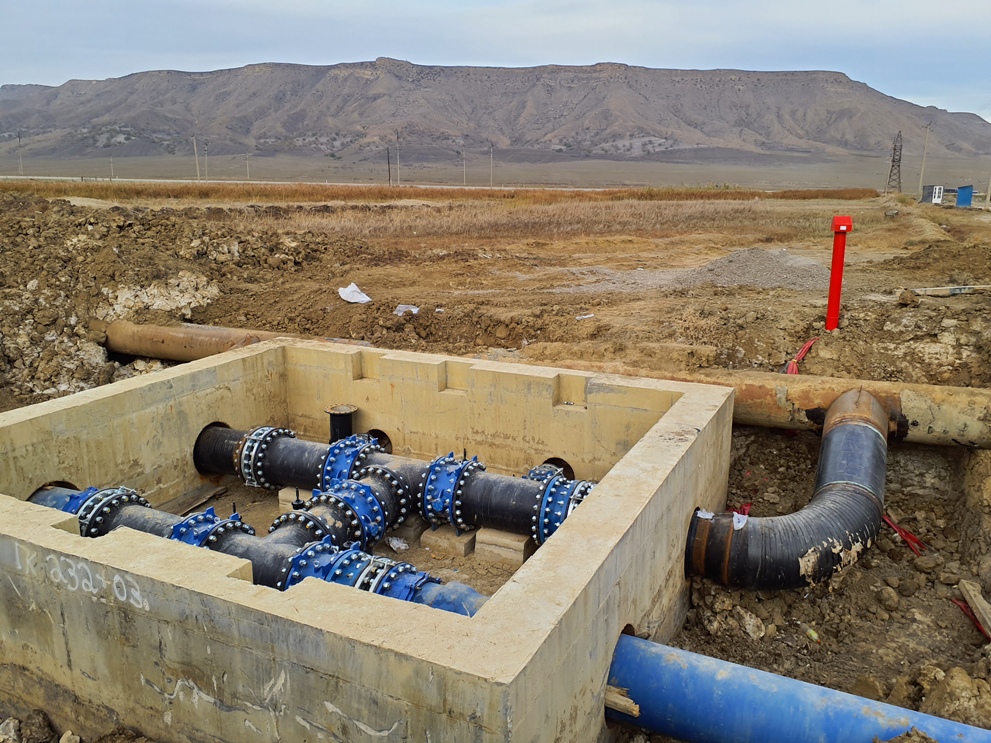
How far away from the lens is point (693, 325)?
38.2 ft

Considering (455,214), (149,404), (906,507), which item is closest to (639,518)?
(906,507)

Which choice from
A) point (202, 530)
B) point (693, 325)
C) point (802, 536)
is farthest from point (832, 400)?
point (202, 530)

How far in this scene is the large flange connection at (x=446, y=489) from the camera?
814cm

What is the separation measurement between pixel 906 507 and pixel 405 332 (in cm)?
784

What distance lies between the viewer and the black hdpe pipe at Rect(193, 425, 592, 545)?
7.73 metres

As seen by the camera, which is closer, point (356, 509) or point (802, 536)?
point (802, 536)

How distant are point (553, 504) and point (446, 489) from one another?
121cm

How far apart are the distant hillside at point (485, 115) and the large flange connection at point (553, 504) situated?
105 metres

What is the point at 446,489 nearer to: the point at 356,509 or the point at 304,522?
the point at 356,509

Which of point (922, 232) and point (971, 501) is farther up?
point (922, 232)

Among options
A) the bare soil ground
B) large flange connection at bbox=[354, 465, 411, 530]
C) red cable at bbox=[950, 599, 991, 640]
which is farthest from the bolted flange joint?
red cable at bbox=[950, 599, 991, 640]

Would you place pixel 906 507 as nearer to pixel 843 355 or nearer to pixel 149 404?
pixel 843 355

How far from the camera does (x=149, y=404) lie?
29.2 ft

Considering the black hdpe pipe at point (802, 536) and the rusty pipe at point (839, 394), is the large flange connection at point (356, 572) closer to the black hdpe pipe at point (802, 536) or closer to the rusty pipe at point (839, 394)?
the black hdpe pipe at point (802, 536)
